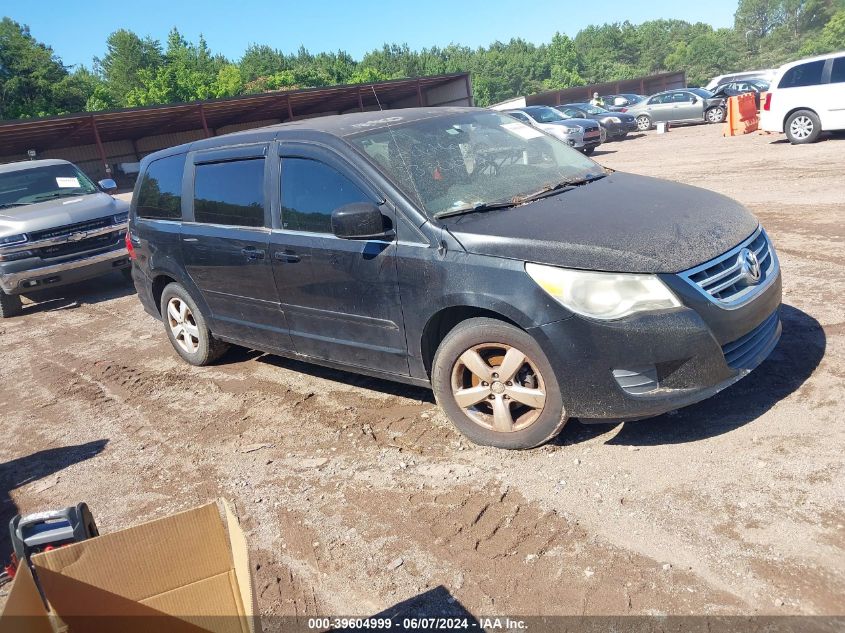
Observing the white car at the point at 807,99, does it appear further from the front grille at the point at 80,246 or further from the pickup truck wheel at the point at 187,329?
the pickup truck wheel at the point at 187,329

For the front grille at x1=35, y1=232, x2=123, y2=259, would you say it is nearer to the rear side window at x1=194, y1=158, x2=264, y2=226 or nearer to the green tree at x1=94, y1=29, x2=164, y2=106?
the rear side window at x1=194, y1=158, x2=264, y2=226

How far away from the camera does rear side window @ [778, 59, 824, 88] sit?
1523 centimetres

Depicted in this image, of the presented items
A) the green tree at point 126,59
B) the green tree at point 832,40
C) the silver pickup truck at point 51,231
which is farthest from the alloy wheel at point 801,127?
the green tree at point 832,40

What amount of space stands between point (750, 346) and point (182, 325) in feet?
15.4

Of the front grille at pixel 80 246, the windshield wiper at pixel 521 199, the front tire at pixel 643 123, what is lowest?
the front tire at pixel 643 123

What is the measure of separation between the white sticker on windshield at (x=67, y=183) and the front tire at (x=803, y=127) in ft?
47.3

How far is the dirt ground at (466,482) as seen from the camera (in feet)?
9.81

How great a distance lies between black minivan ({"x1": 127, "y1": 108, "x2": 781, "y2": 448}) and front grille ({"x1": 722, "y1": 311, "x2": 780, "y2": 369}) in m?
0.01

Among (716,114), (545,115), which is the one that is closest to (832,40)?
(716,114)

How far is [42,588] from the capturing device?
77.8 inches

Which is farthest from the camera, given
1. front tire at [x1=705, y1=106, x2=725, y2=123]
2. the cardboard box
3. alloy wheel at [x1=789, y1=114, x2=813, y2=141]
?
front tire at [x1=705, y1=106, x2=725, y2=123]

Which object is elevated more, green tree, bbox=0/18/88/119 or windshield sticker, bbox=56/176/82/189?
green tree, bbox=0/18/88/119

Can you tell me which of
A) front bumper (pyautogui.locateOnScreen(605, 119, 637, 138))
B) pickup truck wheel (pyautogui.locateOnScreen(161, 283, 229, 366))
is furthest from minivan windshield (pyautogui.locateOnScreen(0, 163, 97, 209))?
front bumper (pyautogui.locateOnScreen(605, 119, 637, 138))

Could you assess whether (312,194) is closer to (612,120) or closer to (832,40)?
(612,120)
